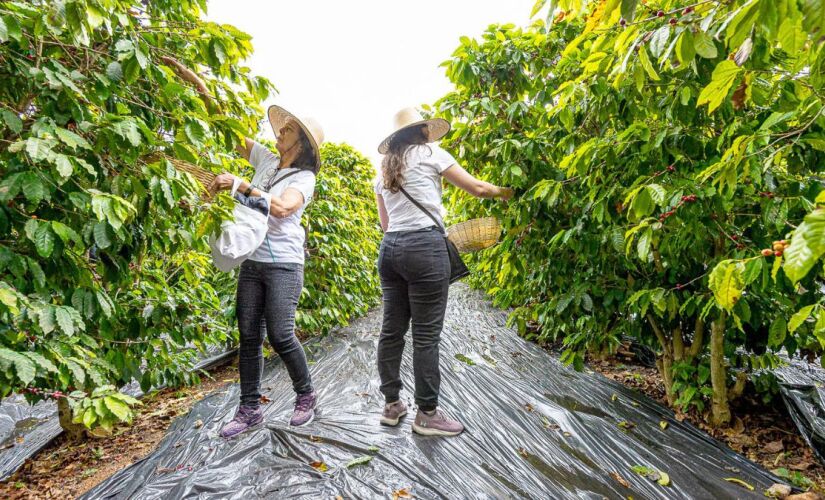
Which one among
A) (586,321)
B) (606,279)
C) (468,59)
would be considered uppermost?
(468,59)

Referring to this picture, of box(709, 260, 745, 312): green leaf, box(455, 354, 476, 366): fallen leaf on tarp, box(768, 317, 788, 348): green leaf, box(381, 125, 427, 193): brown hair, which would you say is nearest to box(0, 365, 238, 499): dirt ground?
box(381, 125, 427, 193): brown hair

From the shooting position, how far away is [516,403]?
2059 millimetres

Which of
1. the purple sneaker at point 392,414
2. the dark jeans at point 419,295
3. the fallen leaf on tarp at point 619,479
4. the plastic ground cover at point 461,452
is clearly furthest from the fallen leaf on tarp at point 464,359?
the fallen leaf on tarp at point 619,479

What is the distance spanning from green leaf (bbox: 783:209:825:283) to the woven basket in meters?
1.39

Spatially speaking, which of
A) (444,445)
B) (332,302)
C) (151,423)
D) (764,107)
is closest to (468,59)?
(764,107)

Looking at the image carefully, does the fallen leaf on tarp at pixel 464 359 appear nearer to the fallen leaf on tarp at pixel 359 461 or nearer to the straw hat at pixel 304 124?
the fallen leaf on tarp at pixel 359 461

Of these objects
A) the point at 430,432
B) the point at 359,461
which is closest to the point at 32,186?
the point at 359,461

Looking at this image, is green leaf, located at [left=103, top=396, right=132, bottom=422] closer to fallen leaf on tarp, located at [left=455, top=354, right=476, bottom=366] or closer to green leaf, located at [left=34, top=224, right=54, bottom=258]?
green leaf, located at [left=34, top=224, right=54, bottom=258]

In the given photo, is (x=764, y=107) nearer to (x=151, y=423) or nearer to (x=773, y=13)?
(x=773, y=13)

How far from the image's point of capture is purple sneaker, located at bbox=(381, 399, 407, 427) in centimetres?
169

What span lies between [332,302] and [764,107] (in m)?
3.13

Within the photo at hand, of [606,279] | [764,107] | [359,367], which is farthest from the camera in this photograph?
[359,367]

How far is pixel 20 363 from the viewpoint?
33.2 inches

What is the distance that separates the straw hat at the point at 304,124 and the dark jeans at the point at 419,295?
528 millimetres
